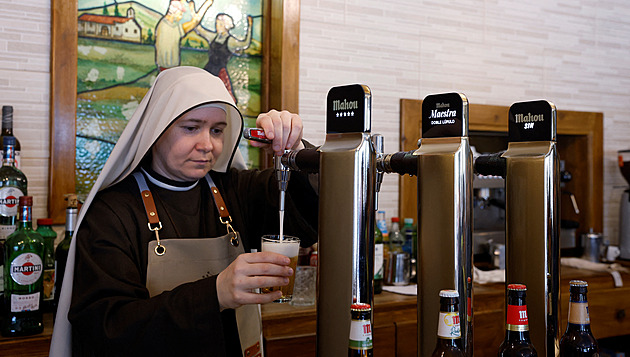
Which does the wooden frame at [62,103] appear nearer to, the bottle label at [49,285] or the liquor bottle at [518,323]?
the bottle label at [49,285]

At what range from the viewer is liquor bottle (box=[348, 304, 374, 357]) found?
632mm

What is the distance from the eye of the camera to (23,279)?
1760 mm

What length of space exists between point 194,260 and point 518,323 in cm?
102

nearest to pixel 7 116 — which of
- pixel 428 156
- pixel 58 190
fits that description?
pixel 58 190

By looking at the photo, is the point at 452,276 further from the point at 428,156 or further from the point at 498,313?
the point at 498,313

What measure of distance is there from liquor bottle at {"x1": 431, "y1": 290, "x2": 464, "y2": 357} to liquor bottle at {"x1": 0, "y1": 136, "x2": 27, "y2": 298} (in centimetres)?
168

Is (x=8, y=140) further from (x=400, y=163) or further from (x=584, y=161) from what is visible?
(x=584, y=161)

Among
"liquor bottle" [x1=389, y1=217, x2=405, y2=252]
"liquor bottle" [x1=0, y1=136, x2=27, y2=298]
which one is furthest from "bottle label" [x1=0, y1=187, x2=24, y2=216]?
"liquor bottle" [x1=389, y1=217, x2=405, y2=252]

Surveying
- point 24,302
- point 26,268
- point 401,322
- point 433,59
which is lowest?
point 401,322

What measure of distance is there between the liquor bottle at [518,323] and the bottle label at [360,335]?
18cm

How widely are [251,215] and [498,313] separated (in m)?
1.30

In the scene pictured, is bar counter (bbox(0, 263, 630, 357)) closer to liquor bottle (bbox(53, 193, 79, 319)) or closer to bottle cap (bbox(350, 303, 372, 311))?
liquor bottle (bbox(53, 193, 79, 319))

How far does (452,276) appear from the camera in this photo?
634 mm

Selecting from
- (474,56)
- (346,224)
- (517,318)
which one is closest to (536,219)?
(517,318)
